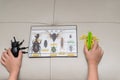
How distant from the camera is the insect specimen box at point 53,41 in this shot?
108 cm

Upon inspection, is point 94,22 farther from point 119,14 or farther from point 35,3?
point 35,3

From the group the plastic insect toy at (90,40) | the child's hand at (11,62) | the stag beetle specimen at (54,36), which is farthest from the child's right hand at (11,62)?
the plastic insect toy at (90,40)

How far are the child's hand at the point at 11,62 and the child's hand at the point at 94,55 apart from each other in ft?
1.03

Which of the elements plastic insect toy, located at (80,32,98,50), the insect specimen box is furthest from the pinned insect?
plastic insect toy, located at (80,32,98,50)

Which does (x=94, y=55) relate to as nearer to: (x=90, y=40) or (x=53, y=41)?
(x=90, y=40)

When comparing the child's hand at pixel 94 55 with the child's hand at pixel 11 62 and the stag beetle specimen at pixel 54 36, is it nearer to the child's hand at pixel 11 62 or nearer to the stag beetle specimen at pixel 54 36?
the stag beetle specimen at pixel 54 36

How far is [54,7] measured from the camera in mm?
1204

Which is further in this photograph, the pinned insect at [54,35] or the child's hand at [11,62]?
the pinned insect at [54,35]

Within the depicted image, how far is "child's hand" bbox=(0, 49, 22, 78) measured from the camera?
1.00m

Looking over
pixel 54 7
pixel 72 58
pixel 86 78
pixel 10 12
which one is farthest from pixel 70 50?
pixel 10 12

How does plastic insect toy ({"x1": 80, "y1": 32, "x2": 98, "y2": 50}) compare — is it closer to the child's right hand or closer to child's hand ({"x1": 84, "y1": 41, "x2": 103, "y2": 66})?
child's hand ({"x1": 84, "y1": 41, "x2": 103, "y2": 66})

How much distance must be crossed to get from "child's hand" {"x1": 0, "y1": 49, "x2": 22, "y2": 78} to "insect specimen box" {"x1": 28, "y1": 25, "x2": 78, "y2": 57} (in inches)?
3.3

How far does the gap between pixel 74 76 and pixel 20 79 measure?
25cm

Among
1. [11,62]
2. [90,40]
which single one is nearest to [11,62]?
[11,62]
